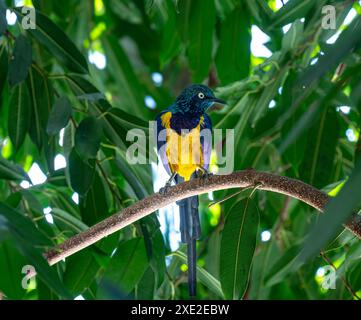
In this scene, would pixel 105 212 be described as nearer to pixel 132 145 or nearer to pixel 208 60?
pixel 132 145

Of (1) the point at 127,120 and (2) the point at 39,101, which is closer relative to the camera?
(1) the point at 127,120

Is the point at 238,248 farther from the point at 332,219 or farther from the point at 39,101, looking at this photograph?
the point at 332,219

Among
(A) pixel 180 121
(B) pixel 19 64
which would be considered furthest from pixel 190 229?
(B) pixel 19 64

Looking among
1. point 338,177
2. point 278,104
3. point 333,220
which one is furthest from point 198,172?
point 333,220

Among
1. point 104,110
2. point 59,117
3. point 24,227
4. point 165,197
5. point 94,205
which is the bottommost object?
point 24,227

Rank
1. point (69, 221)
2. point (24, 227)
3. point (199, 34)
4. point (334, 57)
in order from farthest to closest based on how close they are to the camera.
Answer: point (199, 34)
point (69, 221)
point (24, 227)
point (334, 57)

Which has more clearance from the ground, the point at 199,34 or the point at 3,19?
the point at 199,34

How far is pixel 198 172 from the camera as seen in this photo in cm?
354

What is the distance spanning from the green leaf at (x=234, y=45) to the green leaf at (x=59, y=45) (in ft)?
3.97

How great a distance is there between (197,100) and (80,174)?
84 cm

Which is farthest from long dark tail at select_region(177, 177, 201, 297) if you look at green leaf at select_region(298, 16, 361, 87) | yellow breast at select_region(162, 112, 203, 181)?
green leaf at select_region(298, 16, 361, 87)

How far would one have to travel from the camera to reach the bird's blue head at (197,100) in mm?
3668

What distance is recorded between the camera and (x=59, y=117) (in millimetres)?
3068
